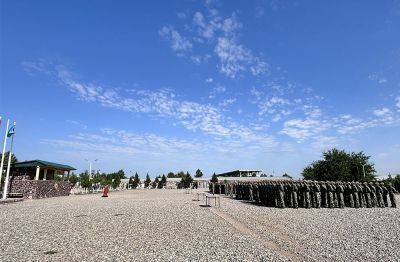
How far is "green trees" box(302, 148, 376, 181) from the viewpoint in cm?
6308

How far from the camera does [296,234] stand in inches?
523

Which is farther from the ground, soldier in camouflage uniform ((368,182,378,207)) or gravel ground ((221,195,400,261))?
soldier in camouflage uniform ((368,182,378,207))

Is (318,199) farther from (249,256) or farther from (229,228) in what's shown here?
(249,256)

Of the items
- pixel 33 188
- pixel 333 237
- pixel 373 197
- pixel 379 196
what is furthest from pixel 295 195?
pixel 33 188

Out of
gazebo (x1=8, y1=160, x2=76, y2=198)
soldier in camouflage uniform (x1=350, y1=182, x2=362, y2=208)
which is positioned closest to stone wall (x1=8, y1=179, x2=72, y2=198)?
gazebo (x1=8, y1=160, x2=76, y2=198)

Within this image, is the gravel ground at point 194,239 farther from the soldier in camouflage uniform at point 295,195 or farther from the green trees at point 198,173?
the green trees at point 198,173

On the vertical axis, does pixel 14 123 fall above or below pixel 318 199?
above

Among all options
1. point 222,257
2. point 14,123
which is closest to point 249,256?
point 222,257

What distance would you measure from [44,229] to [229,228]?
8.77 meters

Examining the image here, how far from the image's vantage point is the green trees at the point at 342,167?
207ft

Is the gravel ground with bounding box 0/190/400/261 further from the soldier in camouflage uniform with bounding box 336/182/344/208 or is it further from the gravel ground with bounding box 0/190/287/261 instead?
the soldier in camouflage uniform with bounding box 336/182/344/208

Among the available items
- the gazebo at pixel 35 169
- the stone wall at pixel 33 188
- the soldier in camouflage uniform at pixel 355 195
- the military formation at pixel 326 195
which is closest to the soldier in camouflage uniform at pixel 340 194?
the military formation at pixel 326 195

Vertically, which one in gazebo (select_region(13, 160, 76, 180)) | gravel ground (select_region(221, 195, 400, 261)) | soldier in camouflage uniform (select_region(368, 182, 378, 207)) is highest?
gazebo (select_region(13, 160, 76, 180))

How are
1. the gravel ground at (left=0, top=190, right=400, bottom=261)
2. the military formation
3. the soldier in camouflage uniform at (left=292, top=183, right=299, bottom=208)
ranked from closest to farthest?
the gravel ground at (left=0, top=190, right=400, bottom=261) < the soldier in camouflage uniform at (left=292, top=183, right=299, bottom=208) < the military formation
